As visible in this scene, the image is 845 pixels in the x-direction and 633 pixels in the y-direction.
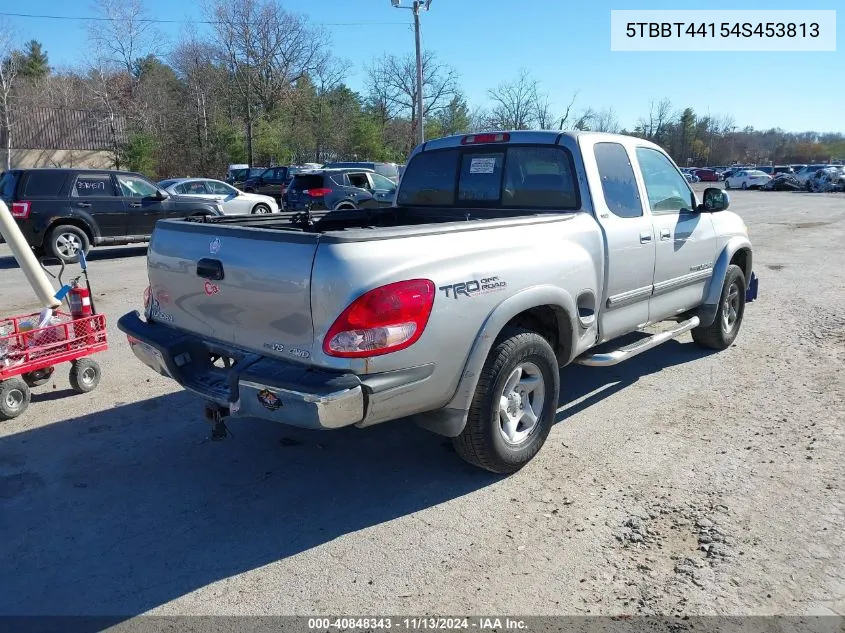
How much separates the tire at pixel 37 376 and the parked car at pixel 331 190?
41.0 ft

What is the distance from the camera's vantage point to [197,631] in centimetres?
261

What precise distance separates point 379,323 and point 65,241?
11741 millimetres

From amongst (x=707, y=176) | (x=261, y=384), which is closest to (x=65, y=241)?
(x=261, y=384)

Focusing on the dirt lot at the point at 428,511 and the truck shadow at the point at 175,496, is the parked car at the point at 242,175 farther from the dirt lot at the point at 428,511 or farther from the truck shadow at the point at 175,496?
the truck shadow at the point at 175,496

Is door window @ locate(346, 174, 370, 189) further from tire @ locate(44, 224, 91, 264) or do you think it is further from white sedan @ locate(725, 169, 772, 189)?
white sedan @ locate(725, 169, 772, 189)

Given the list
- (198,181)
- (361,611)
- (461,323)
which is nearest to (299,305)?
(461,323)

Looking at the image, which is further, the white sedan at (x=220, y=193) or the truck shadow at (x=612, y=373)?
the white sedan at (x=220, y=193)

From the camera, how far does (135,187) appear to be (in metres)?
13.8

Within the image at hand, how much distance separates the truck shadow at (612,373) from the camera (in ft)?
16.6

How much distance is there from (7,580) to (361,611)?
1645mm

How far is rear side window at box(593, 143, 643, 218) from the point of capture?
4.61 metres

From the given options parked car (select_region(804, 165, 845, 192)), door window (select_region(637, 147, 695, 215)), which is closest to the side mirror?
door window (select_region(637, 147, 695, 215))

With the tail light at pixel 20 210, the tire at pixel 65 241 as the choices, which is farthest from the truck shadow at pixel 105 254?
the tail light at pixel 20 210

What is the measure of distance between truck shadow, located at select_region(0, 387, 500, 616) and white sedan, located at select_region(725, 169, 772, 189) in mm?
51430
